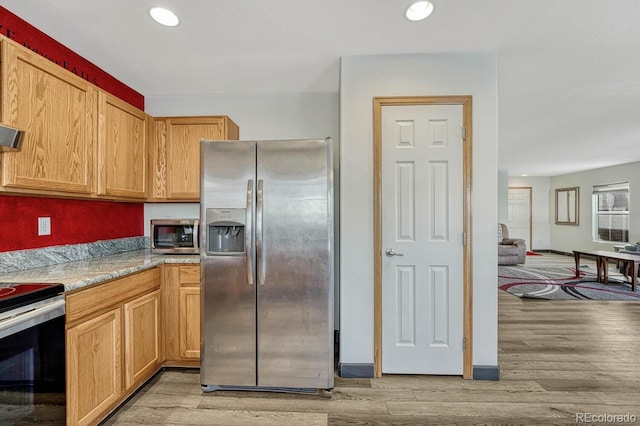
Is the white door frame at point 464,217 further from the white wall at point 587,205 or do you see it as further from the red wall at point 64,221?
the white wall at point 587,205

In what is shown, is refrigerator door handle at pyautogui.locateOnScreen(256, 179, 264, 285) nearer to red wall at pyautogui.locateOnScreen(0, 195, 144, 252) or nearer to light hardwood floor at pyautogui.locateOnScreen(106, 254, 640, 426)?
light hardwood floor at pyautogui.locateOnScreen(106, 254, 640, 426)

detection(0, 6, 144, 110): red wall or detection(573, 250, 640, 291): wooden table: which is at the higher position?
detection(0, 6, 144, 110): red wall

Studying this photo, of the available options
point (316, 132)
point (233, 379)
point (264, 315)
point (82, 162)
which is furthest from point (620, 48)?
point (82, 162)

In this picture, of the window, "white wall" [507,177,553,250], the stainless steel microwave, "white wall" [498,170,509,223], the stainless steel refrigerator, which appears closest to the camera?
the stainless steel refrigerator

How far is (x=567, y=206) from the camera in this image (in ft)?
31.9

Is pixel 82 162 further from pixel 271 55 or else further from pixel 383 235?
pixel 383 235

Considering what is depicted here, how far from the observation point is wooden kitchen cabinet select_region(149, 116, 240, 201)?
2961mm

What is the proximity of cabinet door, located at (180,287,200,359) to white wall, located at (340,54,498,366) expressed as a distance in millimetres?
1138

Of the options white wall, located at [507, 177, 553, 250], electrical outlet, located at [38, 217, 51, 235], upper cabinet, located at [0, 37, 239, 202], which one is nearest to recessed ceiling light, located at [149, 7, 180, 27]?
upper cabinet, located at [0, 37, 239, 202]

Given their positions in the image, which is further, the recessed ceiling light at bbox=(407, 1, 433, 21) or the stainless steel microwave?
the stainless steel microwave

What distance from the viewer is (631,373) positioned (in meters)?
2.58

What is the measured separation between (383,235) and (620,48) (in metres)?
2.19

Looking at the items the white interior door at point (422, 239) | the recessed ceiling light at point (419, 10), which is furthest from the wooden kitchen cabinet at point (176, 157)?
the recessed ceiling light at point (419, 10)

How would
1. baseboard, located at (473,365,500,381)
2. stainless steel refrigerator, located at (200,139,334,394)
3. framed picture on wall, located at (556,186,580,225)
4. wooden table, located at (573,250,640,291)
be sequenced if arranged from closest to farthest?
stainless steel refrigerator, located at (200,139,334,394) < baseboard, located at (473,365,500,381) < wooden table, located at (573,250,640,291) < framed picture on wall, located at (556,186,580,225)
